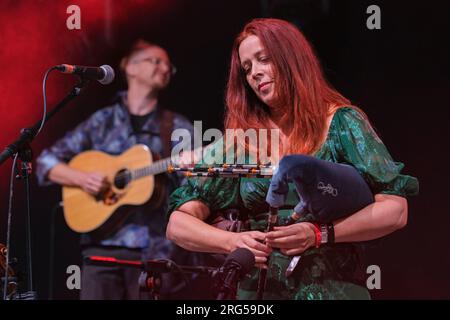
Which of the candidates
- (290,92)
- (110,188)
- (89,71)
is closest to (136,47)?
(110,188)

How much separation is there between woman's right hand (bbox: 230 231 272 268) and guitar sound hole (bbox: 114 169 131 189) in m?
1.50

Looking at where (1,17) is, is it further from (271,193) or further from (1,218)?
(271,193)

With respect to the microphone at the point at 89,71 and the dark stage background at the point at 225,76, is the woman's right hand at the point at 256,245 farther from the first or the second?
the dark stage background at the point at 225,76

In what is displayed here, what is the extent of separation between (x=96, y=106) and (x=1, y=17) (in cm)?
69

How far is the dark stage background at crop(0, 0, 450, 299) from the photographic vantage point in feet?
10.2

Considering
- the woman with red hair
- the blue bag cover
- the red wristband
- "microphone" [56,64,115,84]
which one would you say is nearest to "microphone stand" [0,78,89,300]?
"microphone" [56,64,115,84]

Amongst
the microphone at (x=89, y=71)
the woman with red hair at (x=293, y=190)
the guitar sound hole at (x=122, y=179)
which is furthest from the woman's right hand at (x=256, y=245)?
the guitar sound hole at (x=122, y=179)

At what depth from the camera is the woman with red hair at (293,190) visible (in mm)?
2199

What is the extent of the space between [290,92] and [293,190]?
1.19 ft

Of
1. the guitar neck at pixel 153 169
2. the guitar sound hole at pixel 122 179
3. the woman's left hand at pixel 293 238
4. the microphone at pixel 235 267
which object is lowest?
the microphone at pixel 235 267

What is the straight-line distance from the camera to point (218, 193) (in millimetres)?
2453

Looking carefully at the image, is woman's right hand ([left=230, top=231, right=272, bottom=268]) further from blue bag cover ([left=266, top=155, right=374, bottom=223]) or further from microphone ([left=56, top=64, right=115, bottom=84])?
microphone ([left=56, top=64, right=115, bottom=84])

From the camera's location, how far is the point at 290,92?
7.96ft

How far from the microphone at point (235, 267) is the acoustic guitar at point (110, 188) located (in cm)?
160
